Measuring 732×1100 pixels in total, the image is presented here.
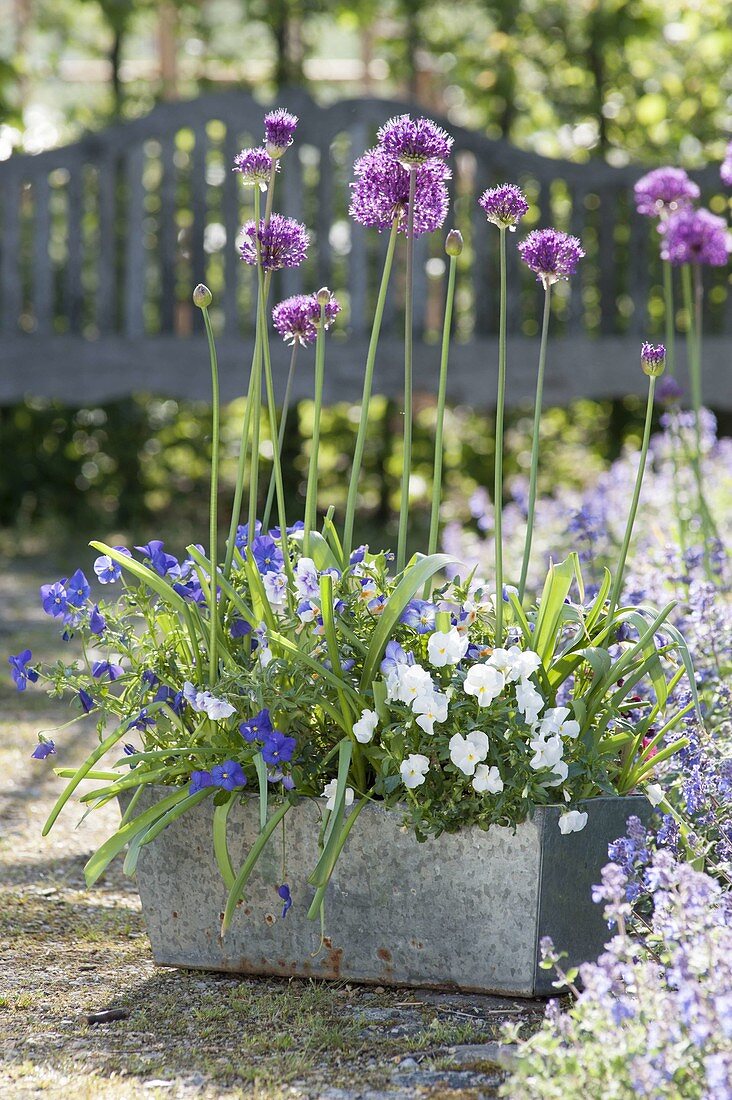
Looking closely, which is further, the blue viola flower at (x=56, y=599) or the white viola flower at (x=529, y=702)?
the blue viola flower at (x=56, y=599)

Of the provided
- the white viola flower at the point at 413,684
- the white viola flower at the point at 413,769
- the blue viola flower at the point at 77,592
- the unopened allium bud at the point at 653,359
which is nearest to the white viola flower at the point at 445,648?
the white viola flower at the point at 413,684

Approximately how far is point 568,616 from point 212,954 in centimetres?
83

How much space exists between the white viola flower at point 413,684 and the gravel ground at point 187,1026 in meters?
0.49

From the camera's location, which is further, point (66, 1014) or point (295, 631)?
point (295, 631)

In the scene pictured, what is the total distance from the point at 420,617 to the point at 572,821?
40cm

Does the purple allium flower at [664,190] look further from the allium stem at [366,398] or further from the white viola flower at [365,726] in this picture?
the white viola flower at [365,726]

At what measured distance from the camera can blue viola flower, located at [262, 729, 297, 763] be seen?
2141 mm

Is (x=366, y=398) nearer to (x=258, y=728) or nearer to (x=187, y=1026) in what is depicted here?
(x=258, y=728)

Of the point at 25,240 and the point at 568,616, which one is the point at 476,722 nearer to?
the point at 568,616

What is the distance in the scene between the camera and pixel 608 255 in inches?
247

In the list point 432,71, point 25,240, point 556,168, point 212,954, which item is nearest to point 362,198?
point 212,954

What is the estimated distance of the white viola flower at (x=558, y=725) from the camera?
210 cm

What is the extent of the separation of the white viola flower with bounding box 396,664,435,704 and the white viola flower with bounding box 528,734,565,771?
18 centimetres

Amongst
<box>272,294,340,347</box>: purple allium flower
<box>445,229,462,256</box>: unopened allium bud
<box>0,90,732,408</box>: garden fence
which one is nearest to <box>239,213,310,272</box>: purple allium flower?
Result: <box>272,294,340,347</box>: purple allium flower
